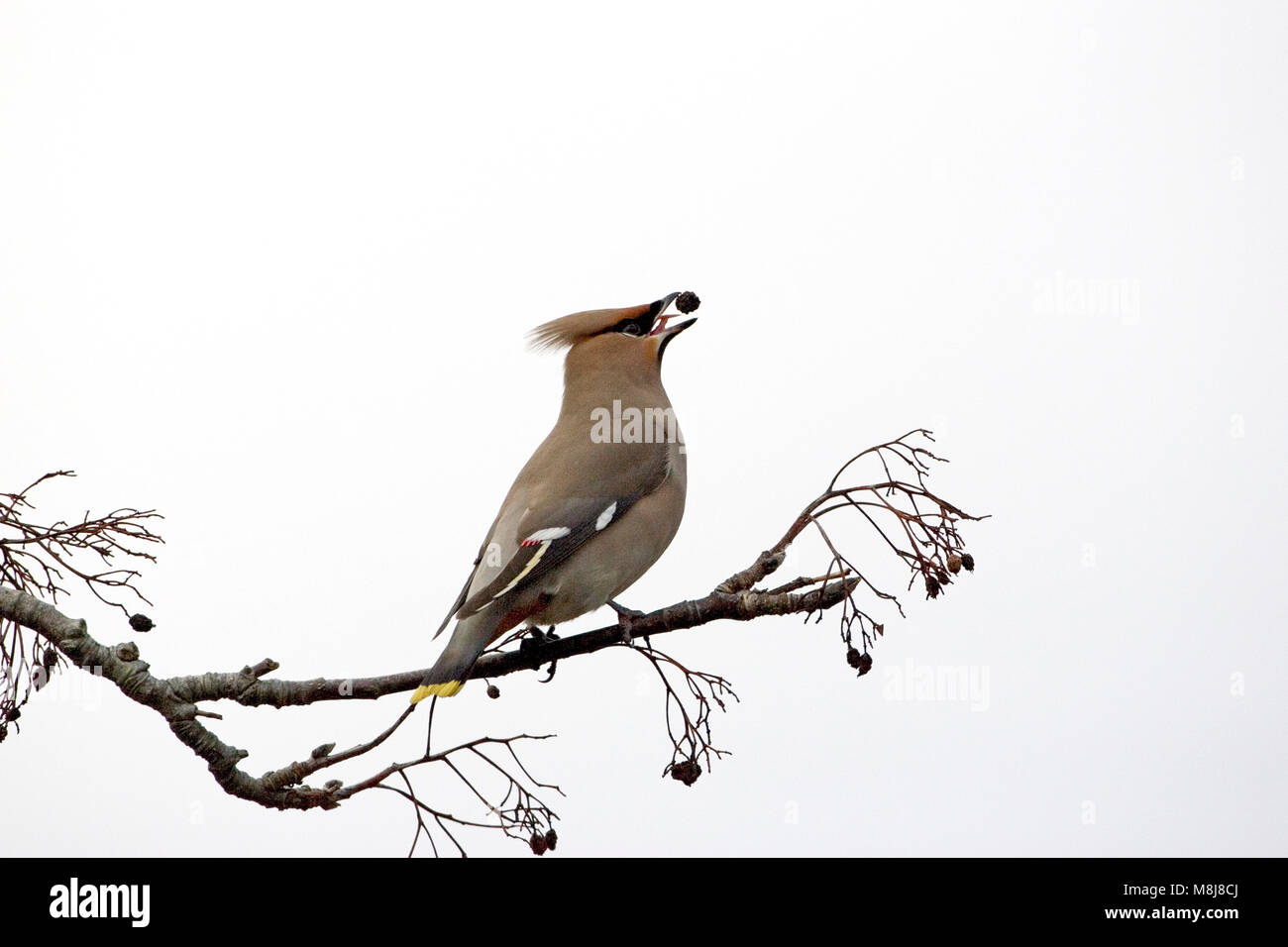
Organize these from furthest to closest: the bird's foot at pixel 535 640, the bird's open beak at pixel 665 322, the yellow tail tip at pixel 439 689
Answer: the bird's open beak at pixel 665 322 < the bird's foot at pixel 535 640 < the yellow tail tip at pixel 439 689

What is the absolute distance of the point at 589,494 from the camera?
2.91 metres

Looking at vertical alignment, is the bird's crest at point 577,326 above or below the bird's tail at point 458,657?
above

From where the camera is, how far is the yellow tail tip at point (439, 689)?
6.81ft

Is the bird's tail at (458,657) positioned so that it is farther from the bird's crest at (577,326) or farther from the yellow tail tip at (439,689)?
the bird's crest at (577,326)

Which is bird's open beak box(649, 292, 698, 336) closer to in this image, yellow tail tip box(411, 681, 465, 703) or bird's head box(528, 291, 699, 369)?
bird's head box(528, 291, 699, 369)

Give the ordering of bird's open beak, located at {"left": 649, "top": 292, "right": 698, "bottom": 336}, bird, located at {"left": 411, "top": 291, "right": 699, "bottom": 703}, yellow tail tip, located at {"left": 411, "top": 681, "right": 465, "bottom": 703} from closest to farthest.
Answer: yellow tail tip, located at {"left": 411, "top": 681, "right": 465, "bottom": 703} → bird, located at {"left": 411, "top": 291, "right": 699, "bottom": 703} → bird's open beak, located at {"left": 649, "top": 292, "right": 698, "bottom": 336}

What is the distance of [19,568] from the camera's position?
83.9 inches

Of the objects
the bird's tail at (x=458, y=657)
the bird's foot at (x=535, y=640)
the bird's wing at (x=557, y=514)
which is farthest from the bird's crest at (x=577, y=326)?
the bird's tail at (x=458, y=657)

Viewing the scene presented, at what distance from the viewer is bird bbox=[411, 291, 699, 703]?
265 cm

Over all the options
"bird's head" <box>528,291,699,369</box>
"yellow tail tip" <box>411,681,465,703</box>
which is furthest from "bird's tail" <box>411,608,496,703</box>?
"bird's head" <box>528,291,699,369</box>

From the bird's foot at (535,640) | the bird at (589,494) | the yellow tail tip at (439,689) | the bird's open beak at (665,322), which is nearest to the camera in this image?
the yellow tail tip at (439,689)

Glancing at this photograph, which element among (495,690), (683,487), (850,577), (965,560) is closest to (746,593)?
(850,577)

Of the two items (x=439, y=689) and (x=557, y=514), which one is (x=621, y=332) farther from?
(x=439, y=689)

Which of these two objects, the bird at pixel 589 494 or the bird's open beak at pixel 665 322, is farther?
the bird's open beak at pixel 665 322
